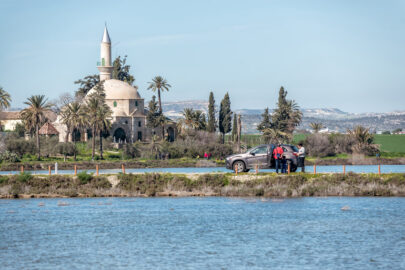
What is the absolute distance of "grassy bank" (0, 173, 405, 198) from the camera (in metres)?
39.4

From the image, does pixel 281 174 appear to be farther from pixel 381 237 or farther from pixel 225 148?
pixel 225 148

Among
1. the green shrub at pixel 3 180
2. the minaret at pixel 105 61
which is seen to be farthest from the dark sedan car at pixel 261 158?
the minaret at pixel 105 61

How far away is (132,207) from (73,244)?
1050 centimetres

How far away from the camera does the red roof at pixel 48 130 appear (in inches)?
4660

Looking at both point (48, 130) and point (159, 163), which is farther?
point (48, 130)

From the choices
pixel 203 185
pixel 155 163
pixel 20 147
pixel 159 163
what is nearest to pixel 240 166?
pixel 203 185

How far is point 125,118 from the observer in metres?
121

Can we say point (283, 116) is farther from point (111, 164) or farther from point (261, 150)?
point (261, 150)

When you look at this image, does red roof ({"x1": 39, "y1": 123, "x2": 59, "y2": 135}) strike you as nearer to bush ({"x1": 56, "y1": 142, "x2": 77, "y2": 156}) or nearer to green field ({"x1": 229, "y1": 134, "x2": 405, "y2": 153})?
bush ({"x1": 56, "y1": 142, "x2": 77, "y2": 156})

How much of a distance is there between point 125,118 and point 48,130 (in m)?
12.3

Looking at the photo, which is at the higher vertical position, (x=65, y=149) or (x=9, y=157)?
(x=65, y=149)

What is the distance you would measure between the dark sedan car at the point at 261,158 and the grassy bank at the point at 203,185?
31.7 inches

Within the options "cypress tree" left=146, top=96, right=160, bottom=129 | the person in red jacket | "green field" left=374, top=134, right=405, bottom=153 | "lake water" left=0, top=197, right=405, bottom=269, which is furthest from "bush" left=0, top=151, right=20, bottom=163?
the person in red jacket

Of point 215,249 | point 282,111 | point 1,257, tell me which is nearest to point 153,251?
point 215,249
